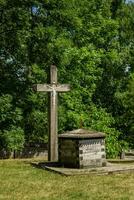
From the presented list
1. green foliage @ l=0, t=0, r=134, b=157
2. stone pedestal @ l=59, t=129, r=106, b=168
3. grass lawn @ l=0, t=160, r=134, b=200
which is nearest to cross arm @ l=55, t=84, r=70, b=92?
stone pedestal @ l=59, t=129, r=106, b=168

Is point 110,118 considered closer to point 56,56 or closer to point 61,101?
point 61,101

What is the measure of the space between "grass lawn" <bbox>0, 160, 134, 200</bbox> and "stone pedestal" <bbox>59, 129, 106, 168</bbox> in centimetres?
111

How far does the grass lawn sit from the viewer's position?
1062cm

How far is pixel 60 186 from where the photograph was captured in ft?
39.2

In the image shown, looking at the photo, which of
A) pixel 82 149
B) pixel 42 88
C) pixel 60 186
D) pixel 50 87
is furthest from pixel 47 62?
pixel 60 186

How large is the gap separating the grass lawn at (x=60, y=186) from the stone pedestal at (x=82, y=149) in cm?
111

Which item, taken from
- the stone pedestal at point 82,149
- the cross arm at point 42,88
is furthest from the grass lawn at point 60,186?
the cross arm at point 42,88

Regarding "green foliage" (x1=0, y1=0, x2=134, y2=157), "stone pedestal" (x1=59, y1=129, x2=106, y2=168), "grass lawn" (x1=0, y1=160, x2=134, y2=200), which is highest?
"green foliage" (x1=0, y1=0, x2=134, y2=157)

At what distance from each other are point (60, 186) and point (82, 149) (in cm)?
307

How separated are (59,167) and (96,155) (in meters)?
1.26

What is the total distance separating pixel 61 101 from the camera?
2930 centimetres

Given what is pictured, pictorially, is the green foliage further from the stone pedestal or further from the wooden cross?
the stone pedestal

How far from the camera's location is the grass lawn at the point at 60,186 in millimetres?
10625

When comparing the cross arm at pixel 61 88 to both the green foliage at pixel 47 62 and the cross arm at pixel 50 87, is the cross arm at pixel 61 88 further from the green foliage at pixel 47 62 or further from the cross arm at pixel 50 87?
the green foliage at pixel 47 62
